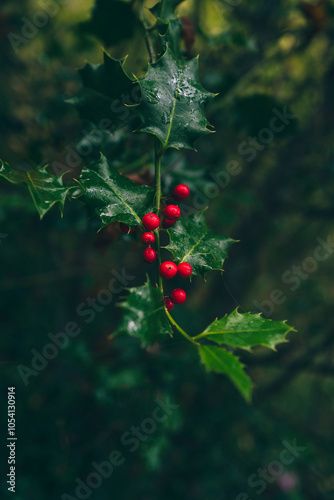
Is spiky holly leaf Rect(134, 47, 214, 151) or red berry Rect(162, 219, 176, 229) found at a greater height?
spiky holly leaf Rect(134, 47, 214, 151)

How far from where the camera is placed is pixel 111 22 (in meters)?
0.90

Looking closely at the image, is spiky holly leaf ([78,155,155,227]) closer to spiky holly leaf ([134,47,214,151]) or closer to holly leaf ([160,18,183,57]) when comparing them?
spiky holly leaf ([134,47,214,151])

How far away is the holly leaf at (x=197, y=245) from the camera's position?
2.08 feet

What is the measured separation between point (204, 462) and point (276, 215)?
1665 millimetres

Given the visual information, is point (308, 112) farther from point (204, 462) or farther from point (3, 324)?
point (3, 324)

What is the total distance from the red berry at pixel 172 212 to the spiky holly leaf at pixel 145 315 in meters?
0.15

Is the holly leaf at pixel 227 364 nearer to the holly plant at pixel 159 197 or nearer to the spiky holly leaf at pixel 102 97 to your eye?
the holly plant at pixel 159 197

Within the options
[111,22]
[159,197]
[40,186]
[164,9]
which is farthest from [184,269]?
[111,22]

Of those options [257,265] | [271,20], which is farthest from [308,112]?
[257,265]

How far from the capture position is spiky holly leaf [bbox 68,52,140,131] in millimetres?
646

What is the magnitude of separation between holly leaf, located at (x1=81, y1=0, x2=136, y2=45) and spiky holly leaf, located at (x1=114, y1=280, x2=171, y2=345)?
0.78 meters

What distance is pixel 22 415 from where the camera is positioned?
1.71 meters

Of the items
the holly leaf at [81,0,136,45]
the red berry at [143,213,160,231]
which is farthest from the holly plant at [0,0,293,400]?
the holly leaf at [81,0,136,45]

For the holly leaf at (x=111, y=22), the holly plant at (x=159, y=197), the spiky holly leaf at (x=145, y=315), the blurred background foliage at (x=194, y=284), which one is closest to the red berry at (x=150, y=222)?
the holly plant at (x=159, y=197)
